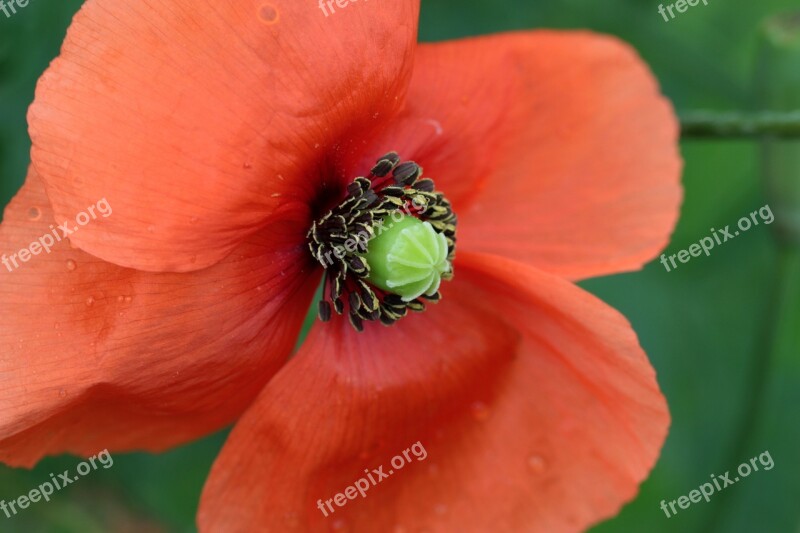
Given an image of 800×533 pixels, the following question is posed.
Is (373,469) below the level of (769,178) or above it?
above

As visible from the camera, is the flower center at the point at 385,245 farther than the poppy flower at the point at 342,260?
Yes

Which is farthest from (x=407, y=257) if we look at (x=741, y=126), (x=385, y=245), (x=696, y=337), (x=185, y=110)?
(x=696, y=337)

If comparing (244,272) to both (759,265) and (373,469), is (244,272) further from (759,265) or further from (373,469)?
(759,265)

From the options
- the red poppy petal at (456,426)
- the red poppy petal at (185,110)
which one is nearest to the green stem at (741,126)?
the red poppy petal at (456,426)

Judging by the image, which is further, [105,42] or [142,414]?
[142,414]

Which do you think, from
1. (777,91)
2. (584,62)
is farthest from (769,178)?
(584,62)

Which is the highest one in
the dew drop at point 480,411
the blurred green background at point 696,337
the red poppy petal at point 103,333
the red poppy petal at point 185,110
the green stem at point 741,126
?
the red poppy petal at point 185,110

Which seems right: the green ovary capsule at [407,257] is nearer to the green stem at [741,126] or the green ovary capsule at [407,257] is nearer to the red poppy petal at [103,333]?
the red poppy petal at [103,333]
